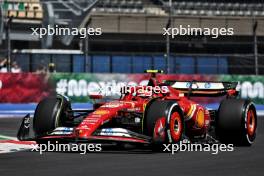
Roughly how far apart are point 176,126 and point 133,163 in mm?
1964

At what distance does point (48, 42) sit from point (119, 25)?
16.9 ft

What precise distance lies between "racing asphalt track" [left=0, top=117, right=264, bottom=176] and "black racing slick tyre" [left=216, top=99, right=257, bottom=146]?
0.55 meters

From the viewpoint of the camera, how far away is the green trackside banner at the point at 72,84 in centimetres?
2244

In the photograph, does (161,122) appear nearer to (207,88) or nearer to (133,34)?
(207,88)

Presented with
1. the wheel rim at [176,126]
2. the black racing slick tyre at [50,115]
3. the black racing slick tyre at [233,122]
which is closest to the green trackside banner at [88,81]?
the black racing slick tyre at [233,122]

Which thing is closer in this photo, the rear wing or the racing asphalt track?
the racing asphalt track

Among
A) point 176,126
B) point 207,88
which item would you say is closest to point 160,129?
point 176,126

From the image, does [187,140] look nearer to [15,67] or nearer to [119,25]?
[15,67]

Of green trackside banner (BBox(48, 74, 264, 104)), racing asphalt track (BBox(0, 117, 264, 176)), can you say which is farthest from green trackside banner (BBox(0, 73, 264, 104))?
racing asphalt track (BBox(0, 117, 264, 176))

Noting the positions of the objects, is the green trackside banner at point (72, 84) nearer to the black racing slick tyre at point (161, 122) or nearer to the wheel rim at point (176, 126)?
the wheel rim at point (176, 126)

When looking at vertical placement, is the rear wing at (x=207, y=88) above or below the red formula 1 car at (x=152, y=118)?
above

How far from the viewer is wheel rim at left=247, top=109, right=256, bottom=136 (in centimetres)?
1162

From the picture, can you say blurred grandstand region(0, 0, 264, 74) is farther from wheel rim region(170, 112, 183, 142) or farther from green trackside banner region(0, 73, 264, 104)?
wheel rim region(170, 112, 183, 142)

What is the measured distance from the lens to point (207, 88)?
12000mm
